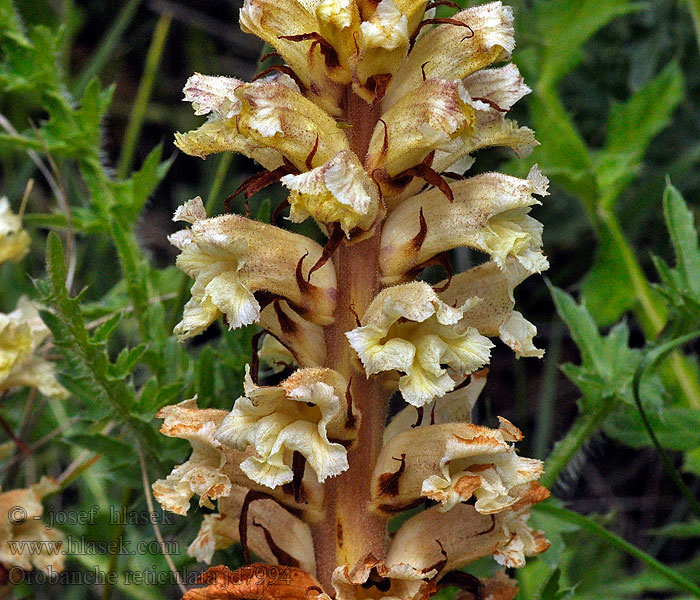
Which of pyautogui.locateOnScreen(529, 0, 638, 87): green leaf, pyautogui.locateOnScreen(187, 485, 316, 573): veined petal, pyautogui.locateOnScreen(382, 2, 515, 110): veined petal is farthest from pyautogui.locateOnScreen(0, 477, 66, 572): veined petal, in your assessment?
pyautogui.locateOnScreen(529, 0, 638, 87): green leaf

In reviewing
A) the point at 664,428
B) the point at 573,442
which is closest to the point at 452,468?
the point at 573,442

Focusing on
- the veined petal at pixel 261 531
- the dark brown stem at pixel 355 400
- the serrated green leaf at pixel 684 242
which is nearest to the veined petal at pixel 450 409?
the dark brown stem at pixel 355 400

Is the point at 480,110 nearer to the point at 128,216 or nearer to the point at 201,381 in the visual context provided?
the point at 201,381

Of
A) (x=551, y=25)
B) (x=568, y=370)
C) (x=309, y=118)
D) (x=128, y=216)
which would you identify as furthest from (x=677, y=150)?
(x=309, y=118)

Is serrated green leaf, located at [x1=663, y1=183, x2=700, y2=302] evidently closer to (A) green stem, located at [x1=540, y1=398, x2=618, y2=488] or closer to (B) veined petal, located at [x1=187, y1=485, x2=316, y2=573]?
(A) green stem, located at [x1=540, y1=398, x2=618, y2=488]

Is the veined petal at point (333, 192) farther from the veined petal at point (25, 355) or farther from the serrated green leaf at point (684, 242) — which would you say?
the serrated green leaf at point (684, 242)

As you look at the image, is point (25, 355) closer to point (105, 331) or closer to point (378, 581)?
point (105, 331)
